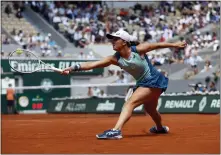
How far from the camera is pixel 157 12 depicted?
122 ft

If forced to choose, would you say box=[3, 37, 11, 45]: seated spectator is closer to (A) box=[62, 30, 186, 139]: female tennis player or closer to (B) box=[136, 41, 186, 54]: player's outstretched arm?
(A) box=[62, 30, 186, 139]: female tennis player

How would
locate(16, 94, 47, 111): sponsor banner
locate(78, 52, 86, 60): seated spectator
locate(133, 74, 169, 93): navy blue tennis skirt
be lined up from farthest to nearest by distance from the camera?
locate(78, 52, 86, 60): seated spectator < locate(16, 94, 47, 111): sponsor banner < locate(133, 74, 169, 93): navy blue tennis skirt

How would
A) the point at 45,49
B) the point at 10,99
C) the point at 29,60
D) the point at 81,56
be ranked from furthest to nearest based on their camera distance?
the point at 45,49, the point at 81,56, the point at 10,99, the point at 29,60

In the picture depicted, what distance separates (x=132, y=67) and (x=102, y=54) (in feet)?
74.1

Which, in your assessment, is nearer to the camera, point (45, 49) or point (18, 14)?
point (45, 49)

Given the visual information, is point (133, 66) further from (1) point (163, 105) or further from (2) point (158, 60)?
(2) point (158, 60)

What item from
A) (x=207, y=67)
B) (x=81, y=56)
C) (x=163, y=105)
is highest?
(x=81, y=56)

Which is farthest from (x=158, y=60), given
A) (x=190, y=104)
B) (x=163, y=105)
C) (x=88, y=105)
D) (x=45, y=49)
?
(x=190, y=104)

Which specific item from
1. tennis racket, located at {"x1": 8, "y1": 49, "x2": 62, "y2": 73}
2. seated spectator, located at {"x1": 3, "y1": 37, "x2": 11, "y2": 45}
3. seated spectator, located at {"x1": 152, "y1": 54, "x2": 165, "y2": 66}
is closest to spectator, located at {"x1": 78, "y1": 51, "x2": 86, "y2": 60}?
tennis racket, located at {"x1": 8, "y1": 49, "x2": 62, "y2": 73}

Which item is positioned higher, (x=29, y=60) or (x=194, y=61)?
(x=29, y=60)

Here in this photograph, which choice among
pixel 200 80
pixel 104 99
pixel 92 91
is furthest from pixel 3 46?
pixel 200 80

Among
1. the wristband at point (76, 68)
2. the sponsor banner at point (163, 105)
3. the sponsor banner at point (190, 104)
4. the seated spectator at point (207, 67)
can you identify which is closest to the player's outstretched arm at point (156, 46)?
the wristband at point (76, 68)

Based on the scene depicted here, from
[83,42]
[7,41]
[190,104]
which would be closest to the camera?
[190,104]

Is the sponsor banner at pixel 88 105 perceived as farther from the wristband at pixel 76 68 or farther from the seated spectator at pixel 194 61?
the wristband at pixel 76 68
